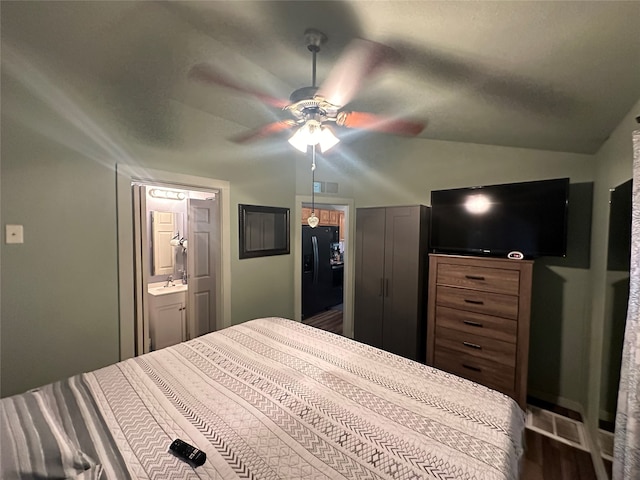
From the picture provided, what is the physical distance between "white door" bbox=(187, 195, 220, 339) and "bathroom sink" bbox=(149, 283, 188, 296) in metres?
0.20

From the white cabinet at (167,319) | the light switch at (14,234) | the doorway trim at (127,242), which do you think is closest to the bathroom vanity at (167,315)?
the white cabinet at (167,319)

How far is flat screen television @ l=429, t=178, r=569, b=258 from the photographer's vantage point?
2.11m

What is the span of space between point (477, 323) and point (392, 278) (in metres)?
0.91

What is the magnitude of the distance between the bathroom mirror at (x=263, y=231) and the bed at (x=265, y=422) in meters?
1.47

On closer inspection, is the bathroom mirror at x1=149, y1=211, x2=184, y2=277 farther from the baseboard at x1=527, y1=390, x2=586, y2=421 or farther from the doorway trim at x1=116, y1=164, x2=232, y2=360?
the baseboard at x1=527, y1=390, x2=586, y2=421

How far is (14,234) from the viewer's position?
160 cm

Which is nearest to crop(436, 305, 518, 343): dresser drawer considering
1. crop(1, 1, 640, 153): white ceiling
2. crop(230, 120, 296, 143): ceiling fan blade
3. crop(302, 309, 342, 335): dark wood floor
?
crop(1, 1, 640, 153): white ceiling

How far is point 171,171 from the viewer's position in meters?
2.27

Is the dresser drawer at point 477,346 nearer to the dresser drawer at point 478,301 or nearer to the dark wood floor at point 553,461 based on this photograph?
the dresser drawer at point 478,301

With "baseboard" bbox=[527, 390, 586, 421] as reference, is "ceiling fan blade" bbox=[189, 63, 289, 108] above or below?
above

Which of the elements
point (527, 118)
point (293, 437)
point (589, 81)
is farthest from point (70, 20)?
point (527, 118)

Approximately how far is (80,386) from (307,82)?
216 cm

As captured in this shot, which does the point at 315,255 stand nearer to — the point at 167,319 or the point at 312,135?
the point at 167,319

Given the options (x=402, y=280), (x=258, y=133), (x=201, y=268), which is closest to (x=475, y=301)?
(x=402, y=280)
